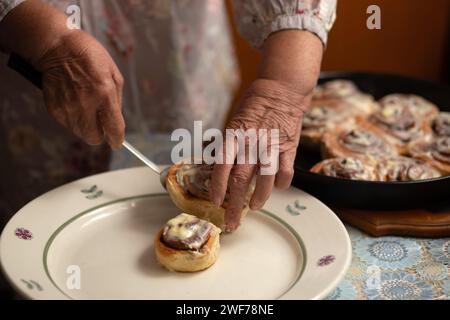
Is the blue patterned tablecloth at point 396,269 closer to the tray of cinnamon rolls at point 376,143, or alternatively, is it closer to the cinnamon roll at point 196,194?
the tray of cinnamon rolls at point 376,143

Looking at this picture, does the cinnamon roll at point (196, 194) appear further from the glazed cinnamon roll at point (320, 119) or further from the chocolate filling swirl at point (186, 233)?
the glazed cinnamon roll at point (320, 119)

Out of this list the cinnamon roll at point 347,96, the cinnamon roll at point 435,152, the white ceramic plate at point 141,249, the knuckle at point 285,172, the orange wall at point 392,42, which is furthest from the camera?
the orange wall at point 392,42

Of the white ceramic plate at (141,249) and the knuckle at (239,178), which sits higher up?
the knuckle at (239,178)

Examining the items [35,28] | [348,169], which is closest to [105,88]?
[35,28]

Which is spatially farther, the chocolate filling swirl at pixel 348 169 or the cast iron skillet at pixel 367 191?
the chocolate filling swirl at pixel 348 169

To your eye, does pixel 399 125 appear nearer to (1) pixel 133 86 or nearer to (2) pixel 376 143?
(2) pixel 376 143

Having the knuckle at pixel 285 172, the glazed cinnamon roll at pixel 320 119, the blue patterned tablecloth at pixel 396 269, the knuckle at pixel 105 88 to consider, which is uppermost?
the knuckle at pixel 105 88

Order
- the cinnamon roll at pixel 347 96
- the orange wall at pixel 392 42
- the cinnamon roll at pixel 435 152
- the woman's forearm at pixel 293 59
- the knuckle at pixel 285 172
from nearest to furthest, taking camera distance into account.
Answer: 1. the knuckle at pixel 285 172
2. the woman's forearm at pixel 293 59
3. the cinnamon roll at pixel 435 152
4. the cinnamon roll at pixel 347 96
5. the orange wall at pixel 392 42

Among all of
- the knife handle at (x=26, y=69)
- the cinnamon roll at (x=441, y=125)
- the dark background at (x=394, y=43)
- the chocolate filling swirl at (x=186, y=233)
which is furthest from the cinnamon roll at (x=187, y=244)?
the dark background at (x=394, y=43)
